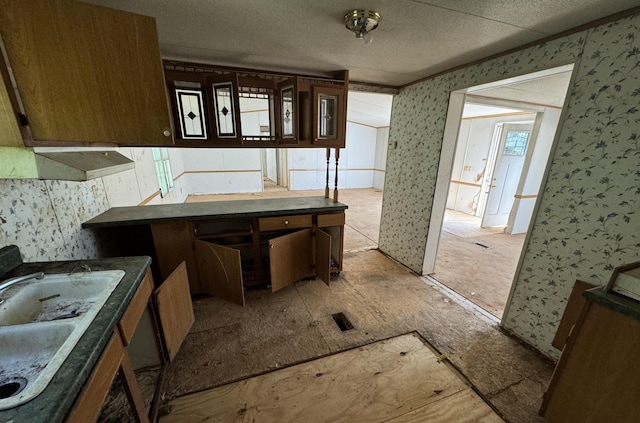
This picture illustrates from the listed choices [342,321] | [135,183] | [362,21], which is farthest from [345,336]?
[135,183]

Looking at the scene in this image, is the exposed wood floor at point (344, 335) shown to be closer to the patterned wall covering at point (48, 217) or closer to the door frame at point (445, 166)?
the door frame at point (445, 166)

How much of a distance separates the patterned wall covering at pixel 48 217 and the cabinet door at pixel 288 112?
1564 millimetres

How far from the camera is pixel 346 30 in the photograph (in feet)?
4.65

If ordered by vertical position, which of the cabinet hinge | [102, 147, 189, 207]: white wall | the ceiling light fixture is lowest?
[102, 147, 189, 207]: white wall

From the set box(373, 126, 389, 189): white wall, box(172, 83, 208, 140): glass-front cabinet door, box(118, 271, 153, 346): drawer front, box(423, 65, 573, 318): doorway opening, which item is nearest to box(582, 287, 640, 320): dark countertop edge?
box(423, 65, 573, 318): doorway opening

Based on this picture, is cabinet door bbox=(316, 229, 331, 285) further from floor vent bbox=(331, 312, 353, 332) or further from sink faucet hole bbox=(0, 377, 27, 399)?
sink faucet hole bbox=(0, 377, 27, 399)

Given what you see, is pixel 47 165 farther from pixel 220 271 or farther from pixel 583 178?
pixel 583 178

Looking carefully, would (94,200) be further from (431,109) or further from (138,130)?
(431,109)

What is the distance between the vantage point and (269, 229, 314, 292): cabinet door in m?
2.14

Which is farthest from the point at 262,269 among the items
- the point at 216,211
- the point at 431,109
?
the point at 431,109

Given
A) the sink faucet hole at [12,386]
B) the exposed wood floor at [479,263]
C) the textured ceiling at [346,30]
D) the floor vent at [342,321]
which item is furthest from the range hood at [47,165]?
the exposed wood floor at [479,263]

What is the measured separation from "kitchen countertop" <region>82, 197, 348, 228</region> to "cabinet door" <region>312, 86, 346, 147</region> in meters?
0.63

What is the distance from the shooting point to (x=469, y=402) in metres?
1.36

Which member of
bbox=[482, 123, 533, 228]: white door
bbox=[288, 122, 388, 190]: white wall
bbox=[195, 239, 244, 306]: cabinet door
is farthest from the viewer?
bbox=[288, 122, 388, 190]: white wall
